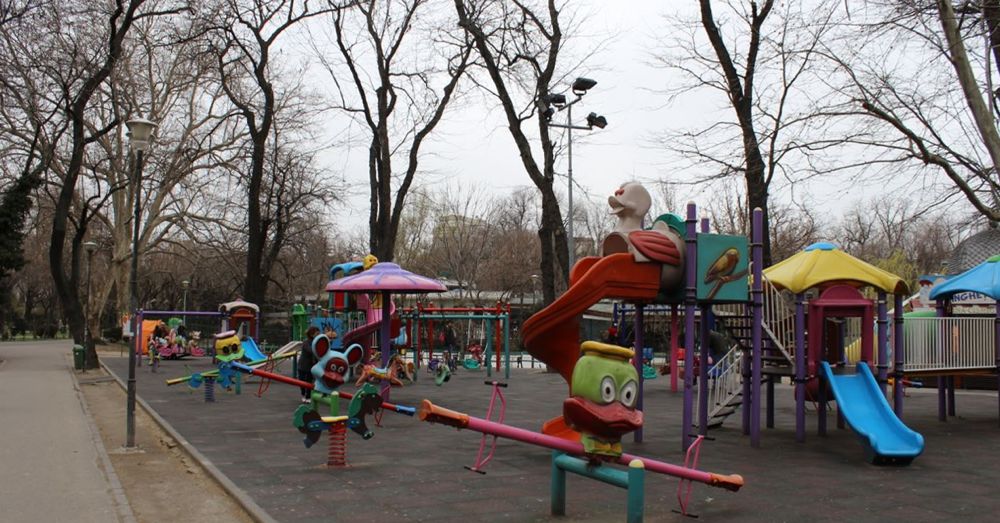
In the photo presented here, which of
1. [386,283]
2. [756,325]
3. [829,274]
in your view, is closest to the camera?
[756,325]

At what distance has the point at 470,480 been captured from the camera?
9.05m

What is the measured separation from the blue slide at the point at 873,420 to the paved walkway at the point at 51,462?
8.76 metres

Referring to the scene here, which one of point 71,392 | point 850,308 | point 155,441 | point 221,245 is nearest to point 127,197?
point 221,245

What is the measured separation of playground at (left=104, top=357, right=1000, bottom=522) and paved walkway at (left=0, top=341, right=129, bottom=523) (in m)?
1.33

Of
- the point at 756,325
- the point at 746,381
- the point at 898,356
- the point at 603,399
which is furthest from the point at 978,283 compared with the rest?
the point at 603,399

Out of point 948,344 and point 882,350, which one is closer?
point 882,350

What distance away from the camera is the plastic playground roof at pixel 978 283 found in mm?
15500

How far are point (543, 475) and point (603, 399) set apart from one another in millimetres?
2816

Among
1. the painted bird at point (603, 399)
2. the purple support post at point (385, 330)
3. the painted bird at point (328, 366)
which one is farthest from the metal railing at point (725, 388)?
the purple support post at point (385, 330)

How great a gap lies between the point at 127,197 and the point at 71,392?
27.4 meters

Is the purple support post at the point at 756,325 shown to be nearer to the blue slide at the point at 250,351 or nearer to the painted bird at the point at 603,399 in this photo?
the painted bird at the point at 603,399

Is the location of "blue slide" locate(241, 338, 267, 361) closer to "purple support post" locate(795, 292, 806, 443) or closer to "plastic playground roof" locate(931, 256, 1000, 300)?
"purple support post" locate(795, 292, 806, 443)

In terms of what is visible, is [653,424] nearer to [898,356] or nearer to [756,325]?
[756,325]

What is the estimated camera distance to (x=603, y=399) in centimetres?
693
